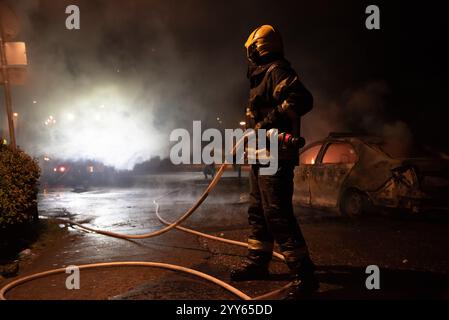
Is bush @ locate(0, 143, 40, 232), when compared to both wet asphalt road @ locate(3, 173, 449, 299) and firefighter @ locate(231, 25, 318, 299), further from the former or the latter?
firefighter @ locate(231, 25, 318, 299)

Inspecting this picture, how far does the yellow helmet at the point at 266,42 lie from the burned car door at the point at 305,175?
166 inches

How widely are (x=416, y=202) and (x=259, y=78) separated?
3.38 metres

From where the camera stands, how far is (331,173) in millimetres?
6477

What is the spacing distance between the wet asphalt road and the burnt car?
319 millimetres

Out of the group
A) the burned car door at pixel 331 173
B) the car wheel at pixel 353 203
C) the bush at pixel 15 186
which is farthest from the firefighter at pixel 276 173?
the burned car door at pixel 331 173

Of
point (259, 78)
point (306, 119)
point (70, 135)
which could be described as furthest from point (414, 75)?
point (70, 135)

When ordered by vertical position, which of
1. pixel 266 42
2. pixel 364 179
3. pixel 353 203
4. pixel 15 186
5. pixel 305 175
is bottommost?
pixel 353 203

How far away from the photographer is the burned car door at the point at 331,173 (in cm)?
628

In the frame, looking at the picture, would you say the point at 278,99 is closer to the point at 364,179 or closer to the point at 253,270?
the point at 253,270

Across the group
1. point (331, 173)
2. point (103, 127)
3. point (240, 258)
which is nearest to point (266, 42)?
point (240, 258)

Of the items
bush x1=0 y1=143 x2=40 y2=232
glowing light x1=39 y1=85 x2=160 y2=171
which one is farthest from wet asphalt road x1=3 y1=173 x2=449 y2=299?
glowing light x1=39 y1=85 x2=160 y2=171

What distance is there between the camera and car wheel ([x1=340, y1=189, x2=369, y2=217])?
5.90 metres

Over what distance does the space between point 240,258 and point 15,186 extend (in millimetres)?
2860

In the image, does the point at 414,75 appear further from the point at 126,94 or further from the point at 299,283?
the point at 126,94
